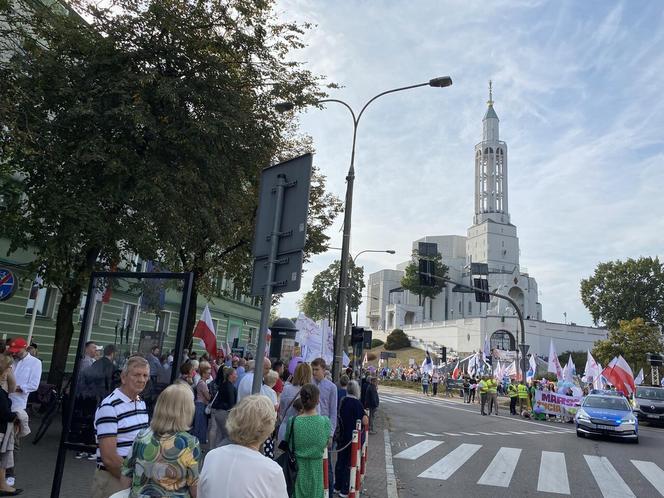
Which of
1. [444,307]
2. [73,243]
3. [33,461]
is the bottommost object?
[33,461]

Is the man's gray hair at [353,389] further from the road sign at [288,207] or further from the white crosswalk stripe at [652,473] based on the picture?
the white crosswalk stripe at [652,473]

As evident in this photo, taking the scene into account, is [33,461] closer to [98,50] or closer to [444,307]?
[98,50]

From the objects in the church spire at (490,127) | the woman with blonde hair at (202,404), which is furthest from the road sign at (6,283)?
the church spire at (490,127)

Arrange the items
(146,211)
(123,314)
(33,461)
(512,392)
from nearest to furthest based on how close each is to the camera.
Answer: (123,314)
(33,461)
(146,211)
(512,392)

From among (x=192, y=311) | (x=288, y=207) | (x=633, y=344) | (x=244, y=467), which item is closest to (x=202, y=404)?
(x=288, y=207)

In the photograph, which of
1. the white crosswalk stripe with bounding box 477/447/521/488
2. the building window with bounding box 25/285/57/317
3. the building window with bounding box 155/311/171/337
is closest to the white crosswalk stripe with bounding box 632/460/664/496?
the white crosswalk stripe with bounding box 477/447/521/488

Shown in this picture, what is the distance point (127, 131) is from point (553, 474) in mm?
11524

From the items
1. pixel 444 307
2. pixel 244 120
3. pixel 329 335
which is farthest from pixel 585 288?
pixel 244 120

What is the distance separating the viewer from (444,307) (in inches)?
4528

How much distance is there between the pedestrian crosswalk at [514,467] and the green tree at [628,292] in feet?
236

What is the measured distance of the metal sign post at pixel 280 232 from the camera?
5059mm

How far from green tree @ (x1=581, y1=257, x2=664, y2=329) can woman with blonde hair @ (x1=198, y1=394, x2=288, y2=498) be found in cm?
8316

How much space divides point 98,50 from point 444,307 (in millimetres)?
109844

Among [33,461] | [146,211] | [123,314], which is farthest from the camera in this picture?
[146,211]
